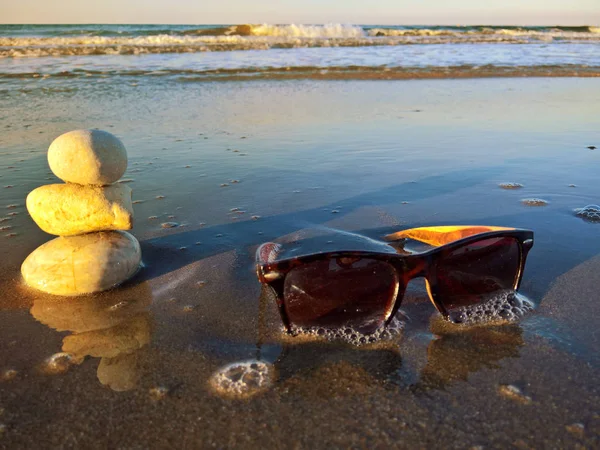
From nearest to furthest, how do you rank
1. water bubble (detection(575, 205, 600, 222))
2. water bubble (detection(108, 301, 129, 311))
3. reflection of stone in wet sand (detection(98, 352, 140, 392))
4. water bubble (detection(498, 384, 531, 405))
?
water bubble (detection(498, 384, 531, 405)) → reflection of stone in wet sand (detection(98, 352, 140, 392)) → water bubble (detection(108, 301, 129, 311)) → water bubble (detection(575, 205, 600, 222))

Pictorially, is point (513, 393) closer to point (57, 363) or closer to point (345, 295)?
point (345, 295)

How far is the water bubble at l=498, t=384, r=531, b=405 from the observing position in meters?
1.64

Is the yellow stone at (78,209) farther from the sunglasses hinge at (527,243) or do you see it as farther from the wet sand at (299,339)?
the sunglasses hinge at (527,243)

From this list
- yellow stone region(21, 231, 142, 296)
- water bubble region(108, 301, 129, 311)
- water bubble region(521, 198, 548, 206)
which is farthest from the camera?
water bubble region(521, 198, 548, 206)

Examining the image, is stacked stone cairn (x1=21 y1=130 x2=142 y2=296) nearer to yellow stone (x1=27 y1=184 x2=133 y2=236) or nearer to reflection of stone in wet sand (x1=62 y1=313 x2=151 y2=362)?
yellow stone (x1=27 y1=184 x2=133 y2=236)

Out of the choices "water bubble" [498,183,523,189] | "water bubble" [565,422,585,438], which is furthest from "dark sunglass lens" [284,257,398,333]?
"water bubble" [498,183,523,189]

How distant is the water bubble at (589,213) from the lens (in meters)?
3.30

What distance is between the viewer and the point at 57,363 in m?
1.88

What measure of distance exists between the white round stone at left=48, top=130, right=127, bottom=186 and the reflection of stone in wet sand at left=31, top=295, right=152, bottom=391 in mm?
679

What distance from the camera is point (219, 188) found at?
4.19 m

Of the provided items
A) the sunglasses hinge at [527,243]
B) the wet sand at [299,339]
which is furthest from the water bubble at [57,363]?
the sunglasses hinge at [527,243]

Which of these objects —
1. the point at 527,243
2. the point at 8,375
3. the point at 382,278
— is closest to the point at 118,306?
the point at 8,375

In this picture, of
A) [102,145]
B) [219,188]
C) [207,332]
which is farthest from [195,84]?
[207,332]

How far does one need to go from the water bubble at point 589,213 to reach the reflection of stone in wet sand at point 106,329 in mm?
Answer: 2847
